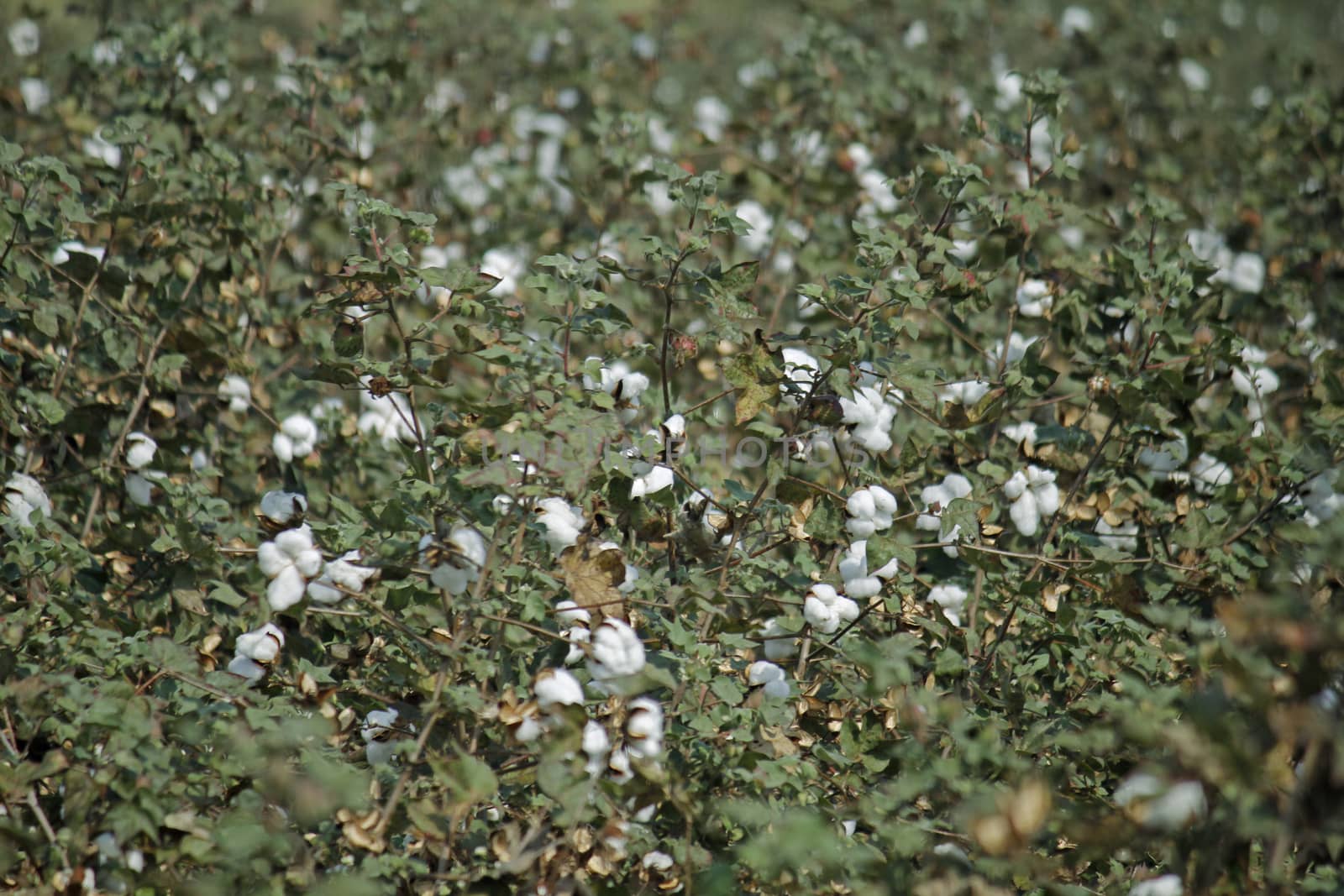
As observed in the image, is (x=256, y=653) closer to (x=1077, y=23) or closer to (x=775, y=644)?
(x=775, y=644)

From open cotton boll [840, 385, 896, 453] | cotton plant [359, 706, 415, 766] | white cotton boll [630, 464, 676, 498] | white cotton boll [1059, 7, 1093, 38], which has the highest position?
white cotton boll [1059, 7, 1093, 38]

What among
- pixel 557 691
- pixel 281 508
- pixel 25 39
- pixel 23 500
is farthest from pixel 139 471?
pixel 25 39

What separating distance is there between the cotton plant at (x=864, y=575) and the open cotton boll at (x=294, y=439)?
3.78ft

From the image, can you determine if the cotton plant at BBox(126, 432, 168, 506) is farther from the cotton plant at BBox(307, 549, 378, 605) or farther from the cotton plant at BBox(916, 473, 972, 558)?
the cotton plant at BBox(916, 473, 972, 558)

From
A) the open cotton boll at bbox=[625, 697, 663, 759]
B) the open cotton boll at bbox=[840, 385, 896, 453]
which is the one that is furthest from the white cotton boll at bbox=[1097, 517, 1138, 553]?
the open cotton boll at bbox=[625, 697, 663, 759]

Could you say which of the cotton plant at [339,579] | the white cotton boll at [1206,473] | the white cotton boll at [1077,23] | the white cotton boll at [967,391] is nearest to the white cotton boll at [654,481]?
the cotton plant at [339,579]

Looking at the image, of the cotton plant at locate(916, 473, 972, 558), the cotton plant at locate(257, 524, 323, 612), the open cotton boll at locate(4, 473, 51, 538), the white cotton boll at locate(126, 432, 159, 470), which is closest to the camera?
the cotton plant at locate(257, 524, 323, 612)

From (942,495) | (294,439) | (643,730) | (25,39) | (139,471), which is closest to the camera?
(643,730)

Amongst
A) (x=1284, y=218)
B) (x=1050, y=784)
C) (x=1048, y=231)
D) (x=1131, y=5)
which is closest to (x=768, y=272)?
(x=1048, y=231)

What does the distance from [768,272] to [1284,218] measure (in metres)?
1.47

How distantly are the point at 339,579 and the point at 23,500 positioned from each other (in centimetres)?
81

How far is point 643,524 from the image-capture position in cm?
212

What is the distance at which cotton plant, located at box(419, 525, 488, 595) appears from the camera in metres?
1.74

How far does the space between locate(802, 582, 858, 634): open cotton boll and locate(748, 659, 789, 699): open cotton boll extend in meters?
0.10
